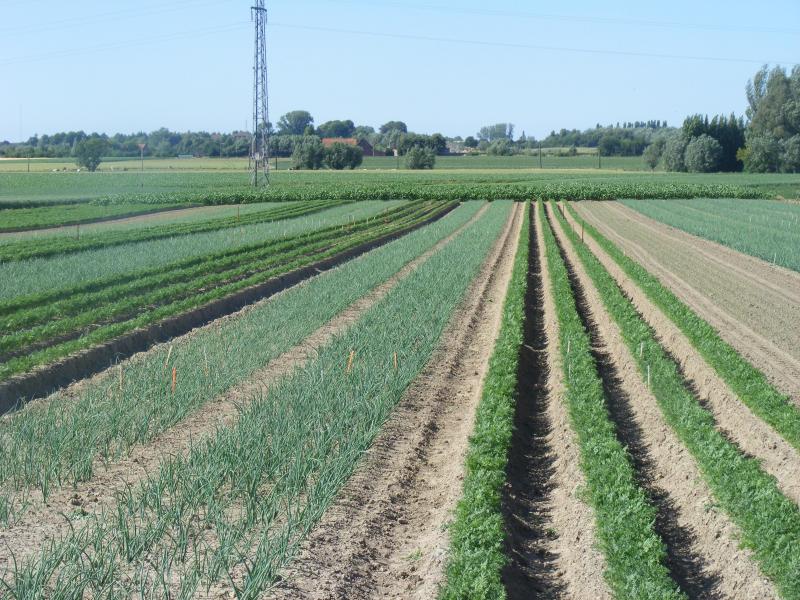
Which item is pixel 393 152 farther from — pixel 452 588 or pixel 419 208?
Answer: pixel 452 588

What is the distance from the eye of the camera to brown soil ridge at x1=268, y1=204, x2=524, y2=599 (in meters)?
6.69

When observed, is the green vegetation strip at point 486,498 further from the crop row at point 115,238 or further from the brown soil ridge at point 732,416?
the crop row at point 115,238

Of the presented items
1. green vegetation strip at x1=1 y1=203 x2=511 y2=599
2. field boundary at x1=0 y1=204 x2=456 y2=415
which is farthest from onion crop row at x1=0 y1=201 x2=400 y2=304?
green vegetation strip at x1=1 y1=203 x2=511 y2=599

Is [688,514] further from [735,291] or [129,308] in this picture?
[735,291]

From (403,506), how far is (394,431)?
7.23 ft

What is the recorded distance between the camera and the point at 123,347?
15.5m

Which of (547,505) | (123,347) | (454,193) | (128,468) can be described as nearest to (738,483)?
(547,505)

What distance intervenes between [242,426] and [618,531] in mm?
3821

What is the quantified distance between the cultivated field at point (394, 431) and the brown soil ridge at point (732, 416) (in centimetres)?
5

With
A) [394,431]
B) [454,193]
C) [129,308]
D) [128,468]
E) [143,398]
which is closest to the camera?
[128,468]

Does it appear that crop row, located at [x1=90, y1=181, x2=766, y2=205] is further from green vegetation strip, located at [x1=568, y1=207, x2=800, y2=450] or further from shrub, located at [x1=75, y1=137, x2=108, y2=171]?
green vegetation strip, located at [x1=568, y1=207, x2=800, y2=450]

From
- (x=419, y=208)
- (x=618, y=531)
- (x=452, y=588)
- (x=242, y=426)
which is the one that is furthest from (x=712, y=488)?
(x=419, y=208)

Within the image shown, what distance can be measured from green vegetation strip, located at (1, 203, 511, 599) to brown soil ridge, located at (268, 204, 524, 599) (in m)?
0.18

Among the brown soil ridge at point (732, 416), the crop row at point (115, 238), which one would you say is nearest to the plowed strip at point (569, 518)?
the brown soil ridge at point (732, 416)
